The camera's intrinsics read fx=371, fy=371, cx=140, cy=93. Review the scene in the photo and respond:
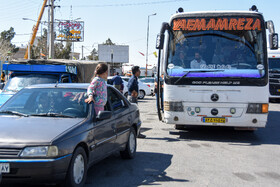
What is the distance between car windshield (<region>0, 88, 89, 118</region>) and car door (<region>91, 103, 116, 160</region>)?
325 mm

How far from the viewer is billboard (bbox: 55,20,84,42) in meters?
68.1

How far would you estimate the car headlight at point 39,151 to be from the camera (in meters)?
4.48

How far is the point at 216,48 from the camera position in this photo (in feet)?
32.2

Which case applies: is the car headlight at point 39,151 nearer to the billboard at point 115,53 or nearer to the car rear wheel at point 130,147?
the car rear wheel at point 130,147

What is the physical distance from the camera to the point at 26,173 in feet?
14.5

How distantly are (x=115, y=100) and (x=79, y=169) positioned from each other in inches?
81.7

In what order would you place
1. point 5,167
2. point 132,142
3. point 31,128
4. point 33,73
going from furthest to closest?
point 33,73, point 132,142, point 31,128, point 5,167

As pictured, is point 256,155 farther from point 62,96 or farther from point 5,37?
point 5,37

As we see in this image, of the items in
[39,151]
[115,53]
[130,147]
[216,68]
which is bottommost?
[130,147]

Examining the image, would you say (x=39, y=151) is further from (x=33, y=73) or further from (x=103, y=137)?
(x=33, y=73)

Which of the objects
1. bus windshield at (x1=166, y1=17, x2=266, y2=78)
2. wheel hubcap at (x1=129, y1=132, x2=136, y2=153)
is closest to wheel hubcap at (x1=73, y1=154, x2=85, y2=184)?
wheel hubcap at (x1=129, y1=132, x2=136, y2=153)

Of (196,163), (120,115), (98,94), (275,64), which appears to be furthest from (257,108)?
(275,64)

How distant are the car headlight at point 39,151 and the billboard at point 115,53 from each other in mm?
85279

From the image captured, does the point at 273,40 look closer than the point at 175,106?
Yes
